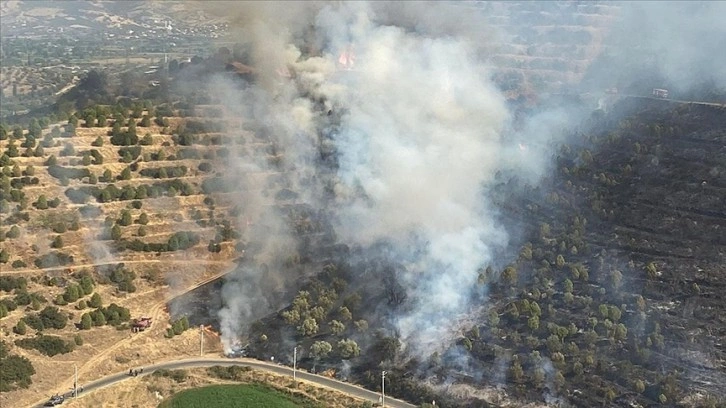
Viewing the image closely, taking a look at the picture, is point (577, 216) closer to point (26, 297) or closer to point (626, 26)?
point (26, 297)

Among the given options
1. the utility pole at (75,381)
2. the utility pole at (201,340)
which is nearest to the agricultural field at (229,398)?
the utility pole at (201,340)

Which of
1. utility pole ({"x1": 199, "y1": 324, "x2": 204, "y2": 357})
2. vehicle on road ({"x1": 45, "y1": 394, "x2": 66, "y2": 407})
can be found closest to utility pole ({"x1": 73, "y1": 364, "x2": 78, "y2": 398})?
vehicle on road ({"x1": 45, "y1": 394, "x2": 66, "y2": 407})

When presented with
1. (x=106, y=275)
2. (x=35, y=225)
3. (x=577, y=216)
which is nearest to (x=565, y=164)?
(x=577, y=216)

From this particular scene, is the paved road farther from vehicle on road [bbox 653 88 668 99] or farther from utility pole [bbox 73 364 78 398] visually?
vehicle on road [bbox 653 88 668 99]

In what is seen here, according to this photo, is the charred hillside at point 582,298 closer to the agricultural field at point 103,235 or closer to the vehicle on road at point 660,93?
the vehicle on road at point 660,93

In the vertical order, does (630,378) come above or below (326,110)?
below

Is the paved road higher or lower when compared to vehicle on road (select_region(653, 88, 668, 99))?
lower

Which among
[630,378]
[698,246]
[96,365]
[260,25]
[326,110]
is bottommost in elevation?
[96,365]
